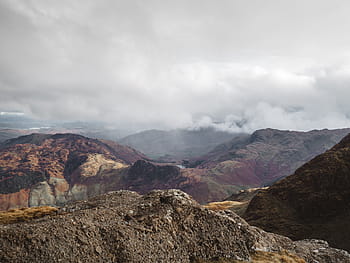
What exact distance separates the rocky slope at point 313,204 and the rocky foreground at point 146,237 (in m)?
27.1

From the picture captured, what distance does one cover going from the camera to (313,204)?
2554 inches

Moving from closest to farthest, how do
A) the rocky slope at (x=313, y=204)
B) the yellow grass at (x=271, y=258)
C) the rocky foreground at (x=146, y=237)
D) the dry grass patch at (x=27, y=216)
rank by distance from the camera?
1. the rocky foreground at (x=146, y=237)
2. the yellow grass at (x=271, y=258)
3. the dry grass patch at (x=27, y=216)
4. the rocky slope at (x=313, y=204)

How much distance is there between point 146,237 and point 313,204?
6288 centimetres

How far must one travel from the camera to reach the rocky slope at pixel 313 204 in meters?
53.0

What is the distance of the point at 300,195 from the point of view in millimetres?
73250

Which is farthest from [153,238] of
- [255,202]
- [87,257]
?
[255,202]

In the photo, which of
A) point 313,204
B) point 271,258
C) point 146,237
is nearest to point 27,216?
point 146,237

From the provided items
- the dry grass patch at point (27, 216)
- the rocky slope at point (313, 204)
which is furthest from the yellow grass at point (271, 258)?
the rocky slope at point (313, 204)

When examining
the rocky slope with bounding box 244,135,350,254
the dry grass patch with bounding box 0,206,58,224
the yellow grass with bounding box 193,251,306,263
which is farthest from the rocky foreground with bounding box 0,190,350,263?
the rocky slope with bounding box 244,135,350,254

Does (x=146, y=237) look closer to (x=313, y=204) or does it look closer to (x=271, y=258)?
(x=271, y=258)

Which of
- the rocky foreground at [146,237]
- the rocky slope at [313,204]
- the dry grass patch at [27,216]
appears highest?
the rocky foreground at [146,237]

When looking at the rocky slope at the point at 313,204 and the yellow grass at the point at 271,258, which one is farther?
the rocky slope at the point at 313,204

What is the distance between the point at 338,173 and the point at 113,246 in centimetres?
7593

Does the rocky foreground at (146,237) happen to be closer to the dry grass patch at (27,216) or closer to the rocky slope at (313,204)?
the dry grass patch at (27,216)
